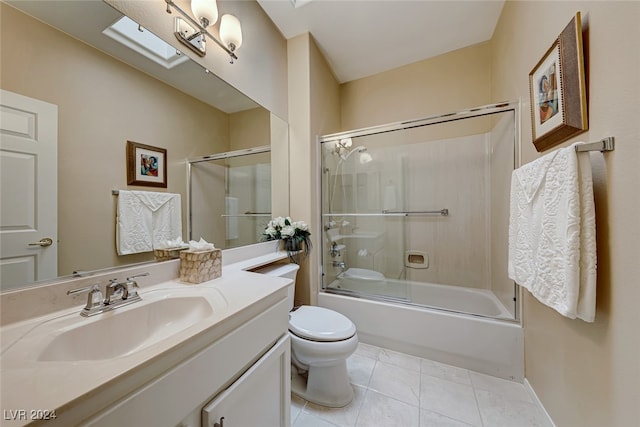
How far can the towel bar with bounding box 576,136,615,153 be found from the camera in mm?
762

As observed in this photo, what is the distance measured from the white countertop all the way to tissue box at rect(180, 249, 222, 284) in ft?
0.62

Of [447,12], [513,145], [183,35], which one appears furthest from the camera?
[447,12]

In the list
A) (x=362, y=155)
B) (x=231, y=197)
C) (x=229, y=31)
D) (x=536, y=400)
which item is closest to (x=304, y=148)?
(x=362, y=155)

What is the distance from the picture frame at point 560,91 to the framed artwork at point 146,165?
1.77 m

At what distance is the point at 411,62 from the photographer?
2.33 meters


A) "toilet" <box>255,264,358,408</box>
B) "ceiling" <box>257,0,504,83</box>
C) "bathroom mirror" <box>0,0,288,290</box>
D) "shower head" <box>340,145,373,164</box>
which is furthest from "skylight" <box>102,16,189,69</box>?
"shower head" <box>340,145,373,164</box>

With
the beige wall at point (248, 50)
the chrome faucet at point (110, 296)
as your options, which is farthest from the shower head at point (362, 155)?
the chrome faucet at point (110, 296)

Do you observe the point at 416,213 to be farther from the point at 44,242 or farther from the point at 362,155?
the point at 44,242

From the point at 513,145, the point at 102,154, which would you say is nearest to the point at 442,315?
the point at 513,145

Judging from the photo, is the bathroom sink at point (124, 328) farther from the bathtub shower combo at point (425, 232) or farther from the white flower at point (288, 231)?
the bathtub shower combo at point (425, 232)

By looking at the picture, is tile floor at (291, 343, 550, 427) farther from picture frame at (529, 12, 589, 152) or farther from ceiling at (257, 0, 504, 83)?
ceiling at (257, 0, 504, 83)

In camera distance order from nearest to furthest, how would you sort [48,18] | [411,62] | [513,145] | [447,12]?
[48,18] < [513,145] < [447,12] < [411,62]

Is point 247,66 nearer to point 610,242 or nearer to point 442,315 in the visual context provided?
Answer: point 610,242

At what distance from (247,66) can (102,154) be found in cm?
113
